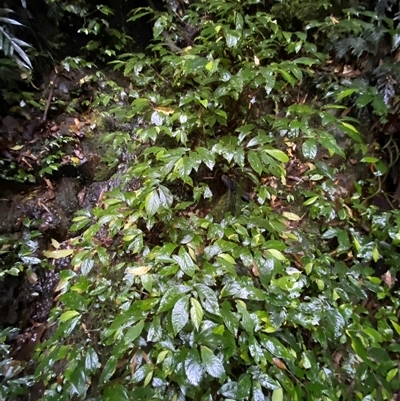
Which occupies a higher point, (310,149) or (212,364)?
(310,149)

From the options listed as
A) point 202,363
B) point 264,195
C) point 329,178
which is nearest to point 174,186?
point 264,195

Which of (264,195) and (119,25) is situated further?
(119,25)

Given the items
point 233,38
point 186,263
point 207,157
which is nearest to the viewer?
point 186,263

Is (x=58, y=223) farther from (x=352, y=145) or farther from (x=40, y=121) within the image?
(x=352, y=145)

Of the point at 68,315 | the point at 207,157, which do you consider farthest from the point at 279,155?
the point at 68,315

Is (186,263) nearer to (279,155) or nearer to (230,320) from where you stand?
(230,320)

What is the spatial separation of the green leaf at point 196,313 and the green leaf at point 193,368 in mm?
101

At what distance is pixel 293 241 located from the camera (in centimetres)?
201

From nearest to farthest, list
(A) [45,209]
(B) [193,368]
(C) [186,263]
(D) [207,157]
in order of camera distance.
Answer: (B) [193,368]
(C) [186,263]
(D) [207,157]
(A) [45,209]

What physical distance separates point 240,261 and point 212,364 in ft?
2.27

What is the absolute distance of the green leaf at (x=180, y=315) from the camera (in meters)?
1.29

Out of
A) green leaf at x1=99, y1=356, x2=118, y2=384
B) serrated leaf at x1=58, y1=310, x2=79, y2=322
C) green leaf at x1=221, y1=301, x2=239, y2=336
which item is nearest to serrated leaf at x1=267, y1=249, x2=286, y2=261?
green leaf at x1=221, y1=301, x2=239, y2=336

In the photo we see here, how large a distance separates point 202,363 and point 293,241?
993mm

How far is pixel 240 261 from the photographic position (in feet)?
6.15
